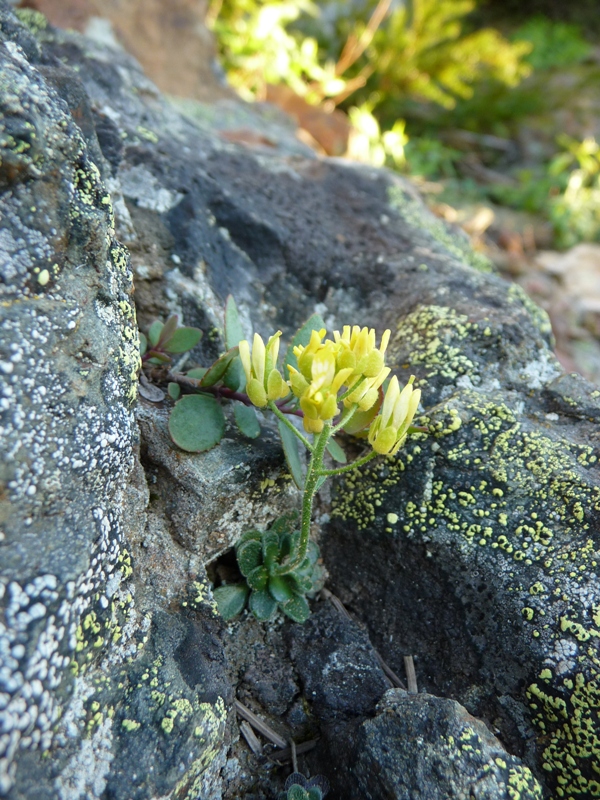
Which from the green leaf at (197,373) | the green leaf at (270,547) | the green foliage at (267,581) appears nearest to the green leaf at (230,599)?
the green foliage at (267,581)

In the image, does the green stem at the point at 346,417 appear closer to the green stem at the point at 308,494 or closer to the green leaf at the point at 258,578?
the green stem at the point at 308,494

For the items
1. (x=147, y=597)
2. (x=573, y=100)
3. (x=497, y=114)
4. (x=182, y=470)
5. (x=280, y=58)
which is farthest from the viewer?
(x=573, y=100)

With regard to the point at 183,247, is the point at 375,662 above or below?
below

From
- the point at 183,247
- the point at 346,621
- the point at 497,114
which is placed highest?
the point at 497,114

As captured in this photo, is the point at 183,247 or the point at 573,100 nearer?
the point at 183,247

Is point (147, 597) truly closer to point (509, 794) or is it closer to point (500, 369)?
point (509, 794)

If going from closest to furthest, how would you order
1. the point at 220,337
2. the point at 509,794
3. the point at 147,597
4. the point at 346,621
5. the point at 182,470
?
1. the point at 509,794
2. the point at 147,597
3. the point at 182,470
4. the point at 346,621
5. the point at 220,337

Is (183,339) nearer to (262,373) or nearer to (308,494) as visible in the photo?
(262,373)

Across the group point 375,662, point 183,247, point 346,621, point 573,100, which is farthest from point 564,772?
point 573,100

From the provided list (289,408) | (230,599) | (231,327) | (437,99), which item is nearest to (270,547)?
(230,599)
